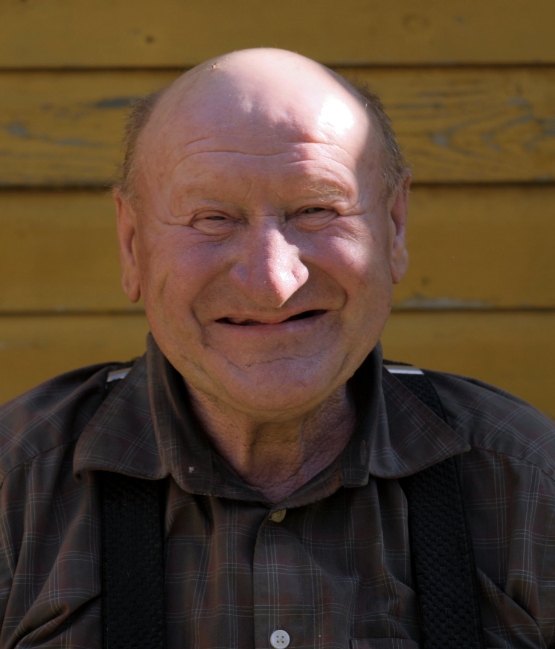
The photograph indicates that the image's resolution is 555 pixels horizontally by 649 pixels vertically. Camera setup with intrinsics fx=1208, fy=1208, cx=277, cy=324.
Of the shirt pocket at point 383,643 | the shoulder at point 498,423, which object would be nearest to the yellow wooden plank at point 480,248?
the shoulder at point 498,423

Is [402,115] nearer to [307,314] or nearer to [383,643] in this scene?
[307,314]

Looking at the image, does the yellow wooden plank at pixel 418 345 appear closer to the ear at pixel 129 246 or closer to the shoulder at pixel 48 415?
the shoulder at pixel 48 415

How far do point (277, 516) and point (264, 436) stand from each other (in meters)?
0.16

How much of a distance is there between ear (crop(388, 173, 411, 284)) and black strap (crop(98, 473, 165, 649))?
0.55 meters

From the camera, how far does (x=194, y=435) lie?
2.05 m

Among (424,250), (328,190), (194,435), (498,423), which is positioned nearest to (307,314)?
(328,190)

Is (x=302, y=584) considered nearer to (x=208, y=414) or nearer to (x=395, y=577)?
(x=395, y=577)

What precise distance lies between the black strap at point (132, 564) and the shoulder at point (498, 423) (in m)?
0.56

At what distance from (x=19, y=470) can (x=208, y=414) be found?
33cm

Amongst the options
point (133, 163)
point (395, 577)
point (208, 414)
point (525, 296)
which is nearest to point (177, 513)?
point (208, 414)

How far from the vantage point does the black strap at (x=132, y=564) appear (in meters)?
1.86

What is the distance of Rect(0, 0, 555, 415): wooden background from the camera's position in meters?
2.68

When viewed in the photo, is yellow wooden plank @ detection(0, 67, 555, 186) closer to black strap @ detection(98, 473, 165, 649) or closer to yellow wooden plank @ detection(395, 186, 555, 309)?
yellow wooden plank @ detection(395, 186, 555, 309)

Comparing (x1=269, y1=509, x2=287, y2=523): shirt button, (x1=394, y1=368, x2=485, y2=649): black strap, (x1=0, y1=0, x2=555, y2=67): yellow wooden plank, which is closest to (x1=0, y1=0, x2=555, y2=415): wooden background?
(x1=0, y1=0, x2=555, y2=67): yellow wooden plank
